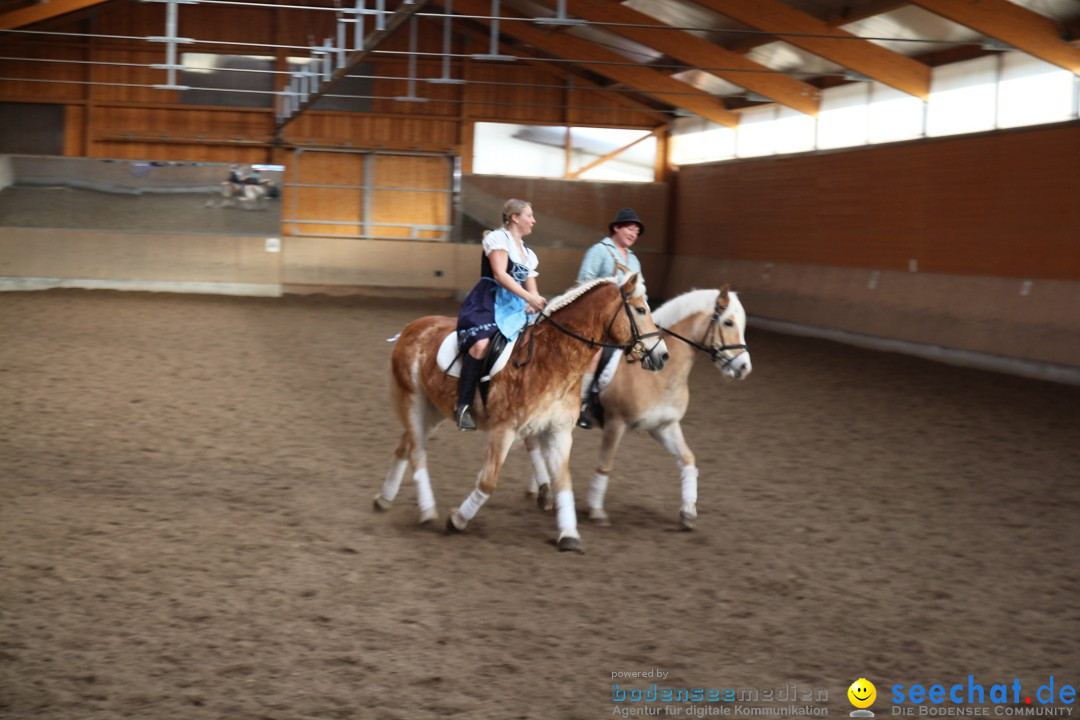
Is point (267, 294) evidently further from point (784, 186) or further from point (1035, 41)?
point (1035, 41)

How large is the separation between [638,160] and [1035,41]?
13218 mm

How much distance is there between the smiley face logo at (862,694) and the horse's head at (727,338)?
2.50 meters

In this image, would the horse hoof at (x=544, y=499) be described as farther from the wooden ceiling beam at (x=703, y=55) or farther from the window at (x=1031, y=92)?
the wooden ceiling beam at (x=703, y=55)

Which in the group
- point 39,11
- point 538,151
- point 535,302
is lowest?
point 535,302

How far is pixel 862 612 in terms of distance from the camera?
17.3 feet

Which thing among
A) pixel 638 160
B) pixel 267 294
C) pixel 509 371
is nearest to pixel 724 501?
pixel 509 371

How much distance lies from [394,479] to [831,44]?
12174 millimetres

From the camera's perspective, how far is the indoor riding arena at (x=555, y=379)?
456 centimetres

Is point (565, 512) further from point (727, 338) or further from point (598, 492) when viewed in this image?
point (727, 338)

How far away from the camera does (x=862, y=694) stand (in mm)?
4164

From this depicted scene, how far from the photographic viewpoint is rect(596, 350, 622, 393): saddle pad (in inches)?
262

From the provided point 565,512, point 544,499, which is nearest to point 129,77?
point 544,499

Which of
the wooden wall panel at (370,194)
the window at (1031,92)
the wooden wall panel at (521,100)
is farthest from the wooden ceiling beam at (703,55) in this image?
the wooden wall panel at (370,194)

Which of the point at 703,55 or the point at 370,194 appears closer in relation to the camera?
the point at 703,55
